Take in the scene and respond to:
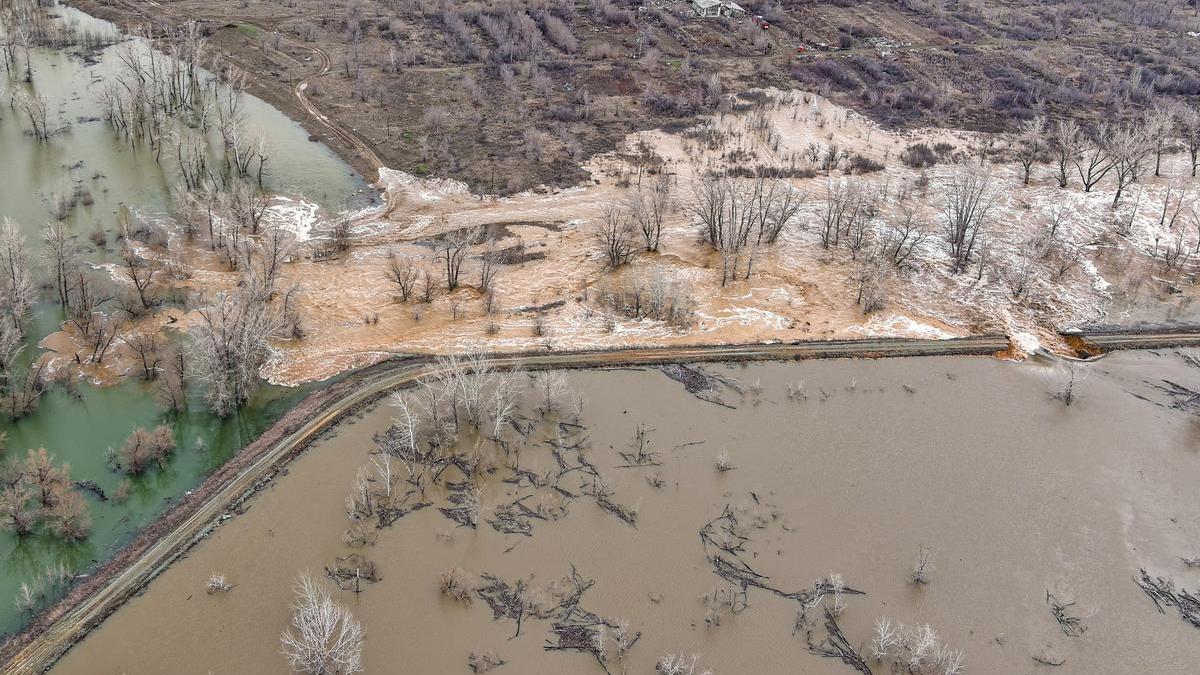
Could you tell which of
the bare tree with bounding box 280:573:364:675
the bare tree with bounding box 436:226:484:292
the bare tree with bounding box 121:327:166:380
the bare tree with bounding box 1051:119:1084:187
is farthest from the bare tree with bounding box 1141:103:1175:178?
the bare tree with bounding box 121:327:166:380

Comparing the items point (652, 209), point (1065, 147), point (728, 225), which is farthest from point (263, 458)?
point (1065, 147)

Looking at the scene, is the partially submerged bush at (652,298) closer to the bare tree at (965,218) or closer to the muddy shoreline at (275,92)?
the bare tree at (965,218)

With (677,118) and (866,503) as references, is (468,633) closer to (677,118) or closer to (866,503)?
(866,503)

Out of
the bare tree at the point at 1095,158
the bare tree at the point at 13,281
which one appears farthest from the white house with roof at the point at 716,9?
the bare tree at the point at 13,281

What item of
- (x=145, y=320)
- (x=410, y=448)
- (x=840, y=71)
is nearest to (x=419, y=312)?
(x=410, y=448)

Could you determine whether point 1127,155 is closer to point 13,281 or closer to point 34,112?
point 13,281
